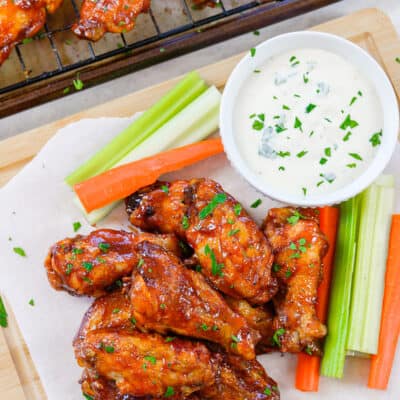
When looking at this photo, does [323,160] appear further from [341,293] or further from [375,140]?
[341,293]

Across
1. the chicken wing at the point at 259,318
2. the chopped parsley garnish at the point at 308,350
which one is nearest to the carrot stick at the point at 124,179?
the chicken wing at the point at 259,318

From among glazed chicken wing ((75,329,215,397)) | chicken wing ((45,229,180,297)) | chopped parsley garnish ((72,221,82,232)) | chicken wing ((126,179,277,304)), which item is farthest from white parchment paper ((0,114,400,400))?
glazed chicken wing ((75,329,215,397))

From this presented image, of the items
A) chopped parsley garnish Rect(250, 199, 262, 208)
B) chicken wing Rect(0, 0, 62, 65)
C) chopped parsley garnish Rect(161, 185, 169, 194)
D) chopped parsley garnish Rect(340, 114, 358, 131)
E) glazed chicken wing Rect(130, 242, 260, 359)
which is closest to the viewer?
glazed chicken wing Rect(130, 242, 260, 359)

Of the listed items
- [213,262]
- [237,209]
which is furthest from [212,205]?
[213,262]

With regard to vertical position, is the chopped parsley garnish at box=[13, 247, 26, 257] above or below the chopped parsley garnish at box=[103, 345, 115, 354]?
above

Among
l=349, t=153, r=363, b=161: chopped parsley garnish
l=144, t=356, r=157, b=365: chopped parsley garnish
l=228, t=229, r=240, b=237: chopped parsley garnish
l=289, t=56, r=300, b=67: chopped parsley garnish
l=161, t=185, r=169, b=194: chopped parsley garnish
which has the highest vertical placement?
l=289, t=56, r=300, b=67: chopped parsley garnish

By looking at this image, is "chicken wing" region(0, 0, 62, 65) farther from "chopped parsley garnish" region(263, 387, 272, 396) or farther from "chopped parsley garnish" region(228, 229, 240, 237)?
"chopped parsley garnish" region(263, 387, 272, 396)

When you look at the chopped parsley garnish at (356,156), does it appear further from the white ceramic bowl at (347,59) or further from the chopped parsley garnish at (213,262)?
the chopped parsley garnish at (213,262)
